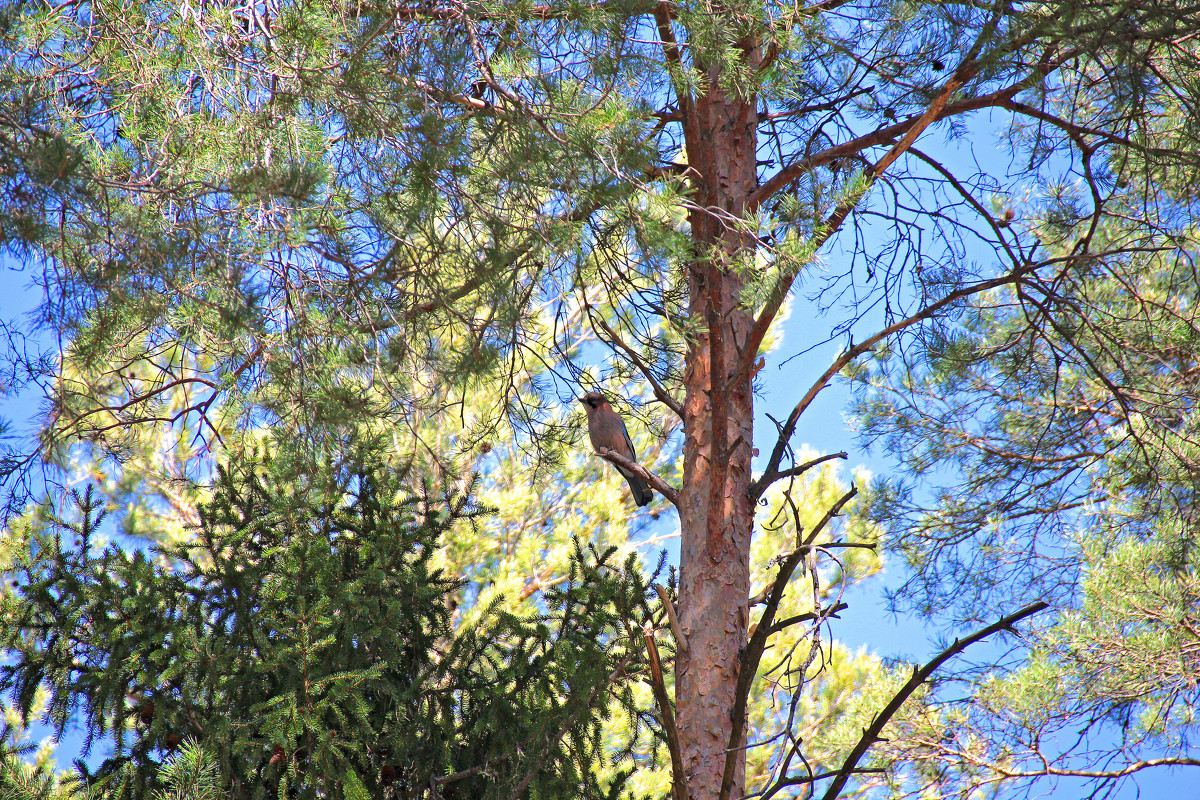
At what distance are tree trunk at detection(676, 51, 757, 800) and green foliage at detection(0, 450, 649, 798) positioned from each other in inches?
9.3

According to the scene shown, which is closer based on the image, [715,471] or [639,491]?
[715,471]

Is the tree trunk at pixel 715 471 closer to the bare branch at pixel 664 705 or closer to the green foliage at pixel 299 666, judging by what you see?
the green foliage at pixel 299 666

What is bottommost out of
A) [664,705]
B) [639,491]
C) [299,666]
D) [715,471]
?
[664,705]

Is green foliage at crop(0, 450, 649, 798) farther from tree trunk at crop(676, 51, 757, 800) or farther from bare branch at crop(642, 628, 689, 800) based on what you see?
bare branch at crop(642, 628, 689, 800)

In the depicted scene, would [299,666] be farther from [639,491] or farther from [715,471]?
[639,491]

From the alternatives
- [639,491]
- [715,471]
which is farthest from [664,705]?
[639,491]

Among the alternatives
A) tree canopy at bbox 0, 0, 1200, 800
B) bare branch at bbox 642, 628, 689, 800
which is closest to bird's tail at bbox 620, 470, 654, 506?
tree canopy at bbox 0, 0, 1200, 800

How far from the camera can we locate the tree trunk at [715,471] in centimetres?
283

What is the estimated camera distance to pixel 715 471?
3041mm

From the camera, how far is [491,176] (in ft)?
9.07

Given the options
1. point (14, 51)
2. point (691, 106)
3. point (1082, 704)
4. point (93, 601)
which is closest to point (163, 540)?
point (93, 601)

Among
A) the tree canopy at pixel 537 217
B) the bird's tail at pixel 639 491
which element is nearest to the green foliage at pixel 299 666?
the tree canopy at pixel 537 217

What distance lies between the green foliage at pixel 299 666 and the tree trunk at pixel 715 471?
0.78 ft

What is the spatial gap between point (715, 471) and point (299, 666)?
1355 mm
